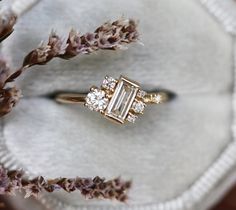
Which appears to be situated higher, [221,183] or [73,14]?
[73,14]

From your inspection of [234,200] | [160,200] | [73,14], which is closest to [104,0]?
[73,14]

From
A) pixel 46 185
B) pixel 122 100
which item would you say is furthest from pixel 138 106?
pixel 46 185

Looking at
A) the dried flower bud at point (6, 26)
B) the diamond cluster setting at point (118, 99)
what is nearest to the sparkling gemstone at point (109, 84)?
the diamond cluster setting at point (118, 99)

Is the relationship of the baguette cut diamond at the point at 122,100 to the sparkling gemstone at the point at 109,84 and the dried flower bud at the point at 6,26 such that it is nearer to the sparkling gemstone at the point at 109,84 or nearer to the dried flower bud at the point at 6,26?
the sparkling gemstone at the point at 109,84

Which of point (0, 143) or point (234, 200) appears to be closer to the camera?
point (0, 143)

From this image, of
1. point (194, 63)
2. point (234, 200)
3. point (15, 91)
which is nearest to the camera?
point (15, 91)

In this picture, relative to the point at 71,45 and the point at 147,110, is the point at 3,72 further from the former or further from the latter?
the point at 147,110

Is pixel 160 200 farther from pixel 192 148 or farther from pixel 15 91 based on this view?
pixel 15 91
